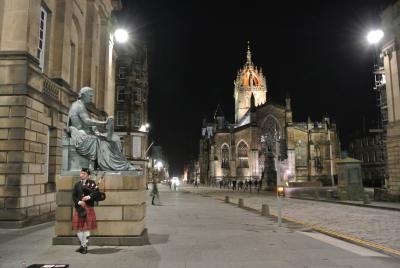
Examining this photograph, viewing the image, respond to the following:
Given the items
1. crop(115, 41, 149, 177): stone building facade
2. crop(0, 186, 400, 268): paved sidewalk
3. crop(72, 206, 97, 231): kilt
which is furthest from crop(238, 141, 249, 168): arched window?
crop(72, 206, 97, 231): kilt

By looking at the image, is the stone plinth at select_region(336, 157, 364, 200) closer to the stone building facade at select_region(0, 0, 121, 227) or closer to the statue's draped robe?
the stone building facade at select_region(0, 0, 121, 227)

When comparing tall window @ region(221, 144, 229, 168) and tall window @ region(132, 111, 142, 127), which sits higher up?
tall window @ region(132, 111, 142, 127)

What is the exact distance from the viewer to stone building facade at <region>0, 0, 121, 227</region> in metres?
12.3

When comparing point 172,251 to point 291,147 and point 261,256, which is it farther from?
point 291,147

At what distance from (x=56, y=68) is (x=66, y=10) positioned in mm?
2776

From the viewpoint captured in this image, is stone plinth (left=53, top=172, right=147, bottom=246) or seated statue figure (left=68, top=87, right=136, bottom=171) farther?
seated statue figure (left=68, top=87, right=136, bottom=171)

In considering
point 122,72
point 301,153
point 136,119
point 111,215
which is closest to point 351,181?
point 111,215

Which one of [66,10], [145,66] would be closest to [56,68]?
[66,10]

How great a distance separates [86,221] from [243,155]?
255 feet

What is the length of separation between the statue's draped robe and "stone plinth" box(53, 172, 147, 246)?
0.50 m

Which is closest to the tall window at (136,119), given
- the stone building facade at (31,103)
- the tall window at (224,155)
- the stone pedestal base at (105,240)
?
the stone building facade at (31,103)

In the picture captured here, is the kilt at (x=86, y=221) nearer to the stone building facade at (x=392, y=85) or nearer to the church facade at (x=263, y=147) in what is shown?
the stone building facade at (x=392, y=85)

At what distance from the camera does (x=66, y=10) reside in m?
17.0

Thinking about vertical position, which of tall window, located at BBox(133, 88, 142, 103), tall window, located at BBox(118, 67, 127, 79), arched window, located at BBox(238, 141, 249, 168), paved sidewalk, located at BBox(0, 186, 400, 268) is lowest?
paved sidewalk, located at BBox(0, 186, 400, 268)
